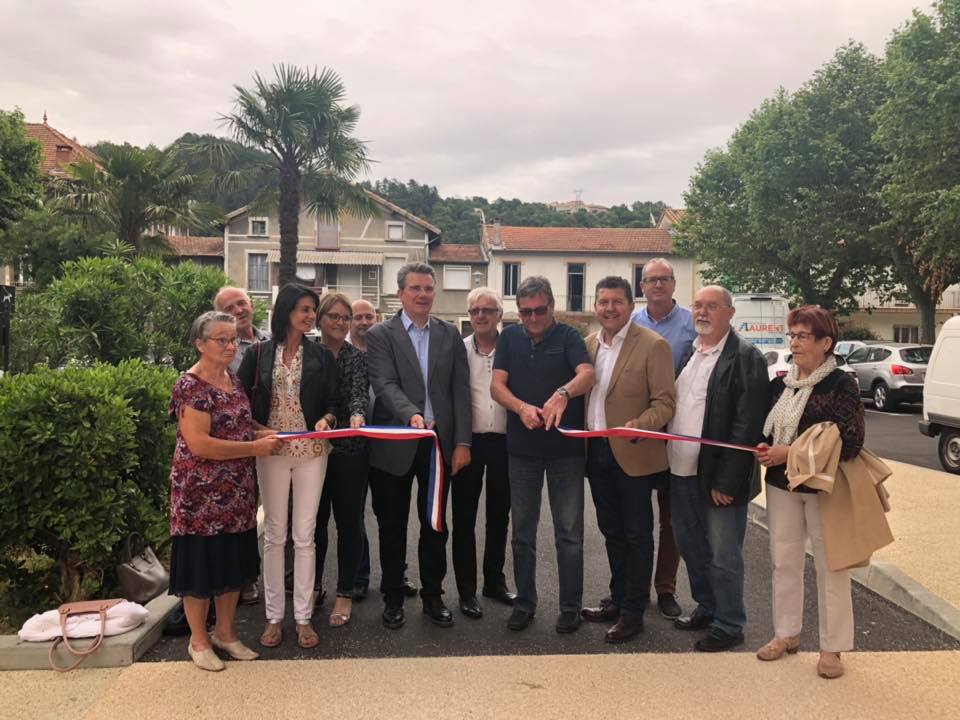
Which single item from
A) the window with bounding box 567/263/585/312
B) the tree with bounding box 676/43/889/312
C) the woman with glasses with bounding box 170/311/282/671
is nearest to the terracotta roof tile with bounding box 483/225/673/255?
the window with bounding box 567/263/585/312

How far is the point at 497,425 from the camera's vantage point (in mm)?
4891

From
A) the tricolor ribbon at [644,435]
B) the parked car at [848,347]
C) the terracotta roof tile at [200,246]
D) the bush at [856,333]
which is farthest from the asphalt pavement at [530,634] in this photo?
the terracotta roof tile at [200,246]

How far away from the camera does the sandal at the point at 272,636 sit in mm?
4285

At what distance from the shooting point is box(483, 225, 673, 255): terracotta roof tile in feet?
144

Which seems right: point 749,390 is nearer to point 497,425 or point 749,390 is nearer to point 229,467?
point 497,425

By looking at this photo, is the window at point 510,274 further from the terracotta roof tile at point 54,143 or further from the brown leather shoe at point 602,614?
the brown leather shoe at point 602,614

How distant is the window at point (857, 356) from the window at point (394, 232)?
26.5 meters

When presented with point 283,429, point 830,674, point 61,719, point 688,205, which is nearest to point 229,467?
point 283,429

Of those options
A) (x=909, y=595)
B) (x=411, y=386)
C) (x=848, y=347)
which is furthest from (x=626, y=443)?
(x=848, y=347)

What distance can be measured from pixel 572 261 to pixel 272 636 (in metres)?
41.1

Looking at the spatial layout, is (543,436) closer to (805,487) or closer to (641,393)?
(641,393)

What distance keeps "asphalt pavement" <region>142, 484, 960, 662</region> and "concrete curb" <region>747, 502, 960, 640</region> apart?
5 cm

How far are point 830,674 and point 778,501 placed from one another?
86 centimetres

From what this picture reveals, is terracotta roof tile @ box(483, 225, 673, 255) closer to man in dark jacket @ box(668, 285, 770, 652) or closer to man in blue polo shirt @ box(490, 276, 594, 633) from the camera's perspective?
man in blue polo shirt @ box(490, 276, 594, 633)
